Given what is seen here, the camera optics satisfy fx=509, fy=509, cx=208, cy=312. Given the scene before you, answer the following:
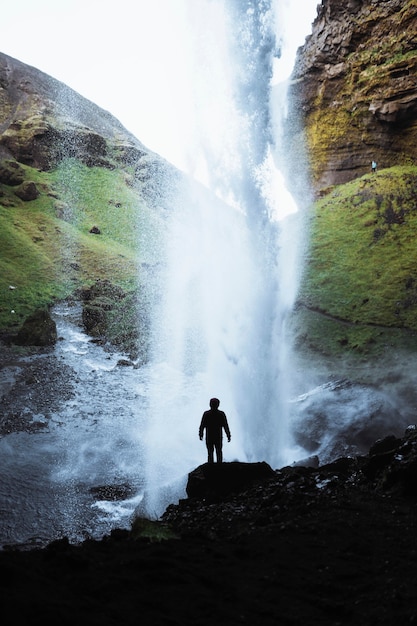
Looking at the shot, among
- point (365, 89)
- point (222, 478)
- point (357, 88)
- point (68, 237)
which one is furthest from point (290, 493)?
point (357, 88)

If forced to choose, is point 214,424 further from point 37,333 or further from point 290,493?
point 37,333

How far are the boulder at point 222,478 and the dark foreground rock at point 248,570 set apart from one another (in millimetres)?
1473

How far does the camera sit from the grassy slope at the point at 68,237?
29328 mm

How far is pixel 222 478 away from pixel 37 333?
15396 millimetres

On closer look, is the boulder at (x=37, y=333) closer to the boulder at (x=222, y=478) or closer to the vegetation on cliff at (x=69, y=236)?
the vegetation on cliff at (x=69, y=236)

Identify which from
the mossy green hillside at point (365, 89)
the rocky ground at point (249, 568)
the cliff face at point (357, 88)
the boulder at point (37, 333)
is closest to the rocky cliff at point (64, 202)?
the boulder at point (37, 333)

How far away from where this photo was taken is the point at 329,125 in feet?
127

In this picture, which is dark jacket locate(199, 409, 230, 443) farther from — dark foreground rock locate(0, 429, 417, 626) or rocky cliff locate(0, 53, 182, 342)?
rocky cliff locate(0, 53, 182, 342)

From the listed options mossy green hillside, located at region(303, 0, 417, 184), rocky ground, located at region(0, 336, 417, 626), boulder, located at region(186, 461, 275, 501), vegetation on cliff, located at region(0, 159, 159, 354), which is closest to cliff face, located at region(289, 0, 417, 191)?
mossy green hillside, located at region(303, 0, 417, 184)

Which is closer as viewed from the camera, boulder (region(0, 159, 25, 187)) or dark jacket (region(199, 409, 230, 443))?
dark jacket (region(199, 409, 230, 443))

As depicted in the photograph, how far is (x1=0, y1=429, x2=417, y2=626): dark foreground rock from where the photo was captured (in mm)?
3847

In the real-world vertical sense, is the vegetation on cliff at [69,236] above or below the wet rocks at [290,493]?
Result: above

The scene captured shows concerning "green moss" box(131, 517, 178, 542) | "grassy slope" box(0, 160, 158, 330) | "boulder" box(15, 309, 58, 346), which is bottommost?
"green moss" box(131, 517, 178, 542)

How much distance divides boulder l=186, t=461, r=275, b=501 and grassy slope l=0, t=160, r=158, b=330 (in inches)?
694
